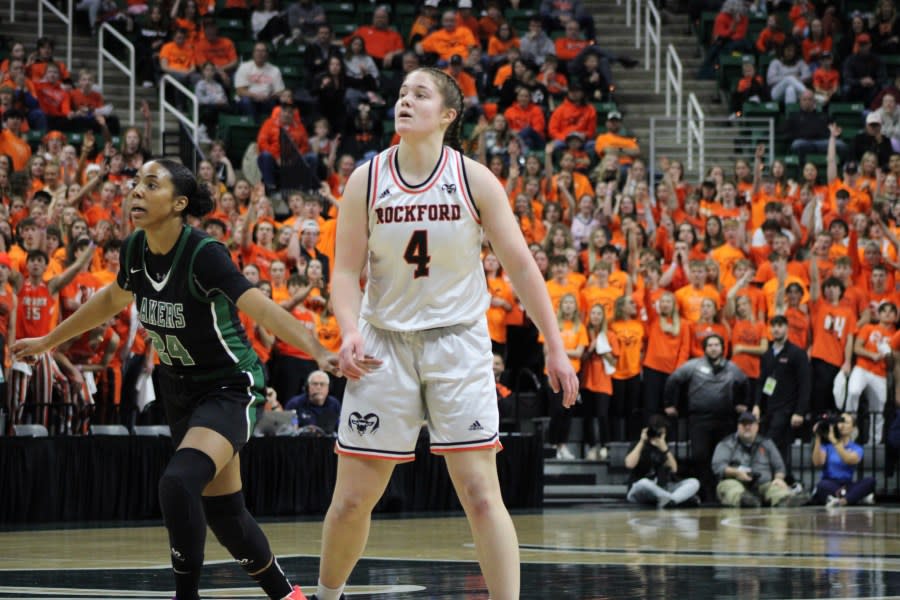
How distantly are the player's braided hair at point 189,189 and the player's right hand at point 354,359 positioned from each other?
3.63 ft

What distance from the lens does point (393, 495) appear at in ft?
47.0

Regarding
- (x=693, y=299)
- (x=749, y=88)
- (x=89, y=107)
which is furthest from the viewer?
(x=749, y=88)

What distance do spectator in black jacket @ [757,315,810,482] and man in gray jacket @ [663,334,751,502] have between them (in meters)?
0.36

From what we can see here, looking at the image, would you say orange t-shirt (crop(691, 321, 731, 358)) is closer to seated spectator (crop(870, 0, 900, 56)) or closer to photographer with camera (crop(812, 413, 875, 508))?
photographer with camera (crop(812, 413, 875, 508))

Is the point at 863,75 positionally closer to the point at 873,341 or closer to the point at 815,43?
the point at 815,43

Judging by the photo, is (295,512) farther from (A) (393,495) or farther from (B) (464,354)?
(B) (464,354)

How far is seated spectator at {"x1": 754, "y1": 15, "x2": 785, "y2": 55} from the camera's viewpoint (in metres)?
24.4

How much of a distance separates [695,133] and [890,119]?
2.70m

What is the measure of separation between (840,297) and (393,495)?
5.68 meters

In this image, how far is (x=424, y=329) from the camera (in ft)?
18.3

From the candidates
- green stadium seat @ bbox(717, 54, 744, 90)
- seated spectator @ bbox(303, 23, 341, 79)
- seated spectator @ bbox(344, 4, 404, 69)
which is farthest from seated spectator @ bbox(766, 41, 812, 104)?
seated spectator @ bbox(303, 23, 341, 79)

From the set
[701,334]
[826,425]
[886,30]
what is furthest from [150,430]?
[886,30]

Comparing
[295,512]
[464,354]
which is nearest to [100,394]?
[295,512]

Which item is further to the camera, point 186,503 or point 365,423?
point 186,503
